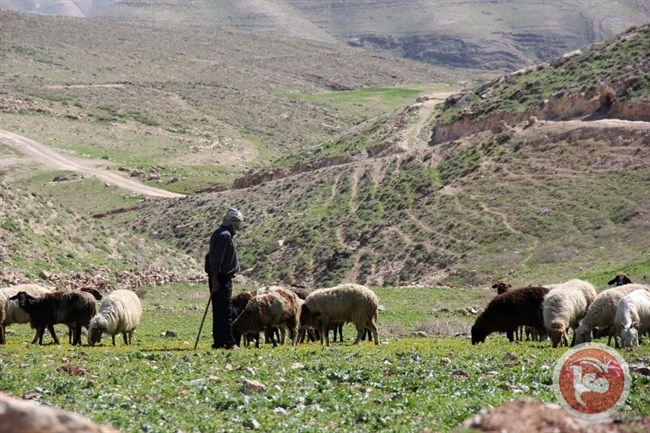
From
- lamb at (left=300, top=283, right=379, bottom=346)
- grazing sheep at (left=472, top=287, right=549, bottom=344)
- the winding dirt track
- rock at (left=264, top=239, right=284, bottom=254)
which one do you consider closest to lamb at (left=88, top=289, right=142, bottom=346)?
lamb at (left=300, top=283, right=379, bottom=346)

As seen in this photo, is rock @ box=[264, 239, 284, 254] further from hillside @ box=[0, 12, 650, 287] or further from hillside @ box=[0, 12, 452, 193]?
hillside @ box=[0, 12, 452, 193]

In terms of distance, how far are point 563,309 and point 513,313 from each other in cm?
142

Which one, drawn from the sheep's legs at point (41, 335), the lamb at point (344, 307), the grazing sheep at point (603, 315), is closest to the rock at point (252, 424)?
the grazing sheep at point (603, 315)

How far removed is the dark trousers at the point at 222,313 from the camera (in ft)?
61.0

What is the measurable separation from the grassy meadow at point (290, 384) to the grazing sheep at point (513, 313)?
1.40 metres

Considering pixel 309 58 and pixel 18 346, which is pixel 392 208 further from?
pixel 309 58

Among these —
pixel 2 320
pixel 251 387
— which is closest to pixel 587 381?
pixel 251 387

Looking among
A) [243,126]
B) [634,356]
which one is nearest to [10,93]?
[243,126]

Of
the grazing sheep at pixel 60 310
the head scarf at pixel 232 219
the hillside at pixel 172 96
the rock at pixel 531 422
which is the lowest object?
the rock at pixel 531 422

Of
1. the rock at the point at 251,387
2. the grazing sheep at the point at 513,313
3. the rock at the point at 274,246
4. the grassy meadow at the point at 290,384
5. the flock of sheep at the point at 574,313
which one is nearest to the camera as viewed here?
the grassy meadow at the point at 290,384

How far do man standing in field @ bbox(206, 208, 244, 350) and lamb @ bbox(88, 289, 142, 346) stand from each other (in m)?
3.26

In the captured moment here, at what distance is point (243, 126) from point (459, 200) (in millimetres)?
73218

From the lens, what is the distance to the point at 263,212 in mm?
62625

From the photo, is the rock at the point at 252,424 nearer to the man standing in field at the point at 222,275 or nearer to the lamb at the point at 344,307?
the man standing in field at the point at 222,275
